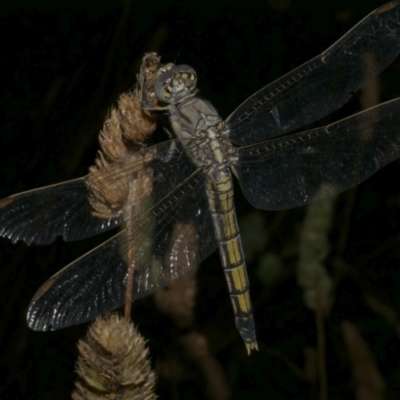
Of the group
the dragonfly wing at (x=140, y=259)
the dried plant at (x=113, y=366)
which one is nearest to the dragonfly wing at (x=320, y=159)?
the dragonfly wing at (x=140, y=259)

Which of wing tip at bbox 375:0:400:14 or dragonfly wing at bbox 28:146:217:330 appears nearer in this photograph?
dragonfly wing at bbox 28:146:217:330

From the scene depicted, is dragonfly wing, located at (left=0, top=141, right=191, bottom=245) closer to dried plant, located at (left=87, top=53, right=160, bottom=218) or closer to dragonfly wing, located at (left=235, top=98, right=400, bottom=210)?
dried plant, located at (left=87, top=53, right=160, bottom=218)

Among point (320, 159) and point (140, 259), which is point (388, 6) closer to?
point (320, 159)

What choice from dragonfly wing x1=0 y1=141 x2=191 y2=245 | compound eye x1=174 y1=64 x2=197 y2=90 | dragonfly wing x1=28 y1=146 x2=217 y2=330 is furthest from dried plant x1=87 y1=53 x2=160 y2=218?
compound eye x1=174 y1=64 x2=197 y2=90

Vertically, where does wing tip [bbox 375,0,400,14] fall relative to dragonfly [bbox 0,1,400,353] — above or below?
above

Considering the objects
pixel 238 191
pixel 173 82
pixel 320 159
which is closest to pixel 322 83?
pixel 320 159

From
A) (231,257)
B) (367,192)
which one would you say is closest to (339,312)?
(367,192)

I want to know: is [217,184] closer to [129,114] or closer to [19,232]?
[129,114]
